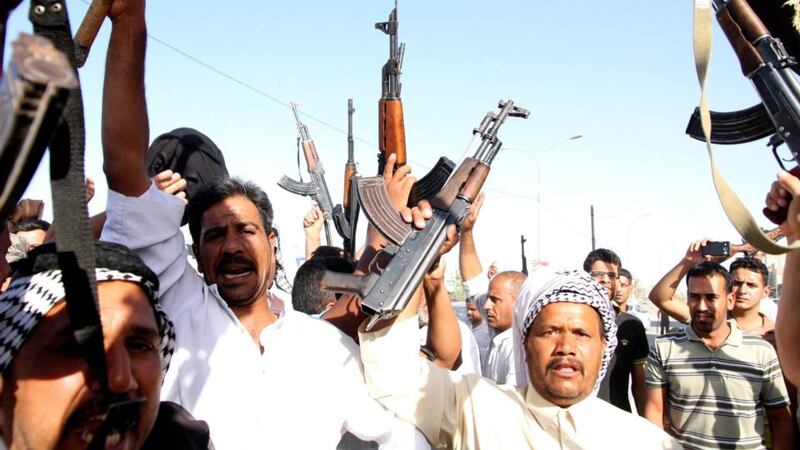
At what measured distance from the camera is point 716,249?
4.62 metres

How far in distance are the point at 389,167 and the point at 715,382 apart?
2.32 m

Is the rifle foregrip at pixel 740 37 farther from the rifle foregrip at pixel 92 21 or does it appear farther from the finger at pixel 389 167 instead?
the rifle foregrip at pixel 92 21

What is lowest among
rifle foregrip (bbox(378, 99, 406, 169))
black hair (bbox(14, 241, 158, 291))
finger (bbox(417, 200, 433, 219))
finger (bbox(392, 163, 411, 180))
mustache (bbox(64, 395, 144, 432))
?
mustache (bbox(64, 395, 144, 432))

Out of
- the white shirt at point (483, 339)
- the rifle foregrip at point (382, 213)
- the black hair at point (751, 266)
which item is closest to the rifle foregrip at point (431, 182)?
the rifle foregrip at point (382, 213)

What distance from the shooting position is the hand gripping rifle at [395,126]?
3270 millimetres

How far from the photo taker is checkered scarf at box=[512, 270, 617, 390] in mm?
2527

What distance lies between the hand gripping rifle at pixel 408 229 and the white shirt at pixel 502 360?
1.54 meters

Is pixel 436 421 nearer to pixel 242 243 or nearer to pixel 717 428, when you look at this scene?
pixel 242 243

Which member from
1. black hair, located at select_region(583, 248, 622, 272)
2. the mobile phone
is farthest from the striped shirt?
black hair, located at select_region(583, 248, 622, 272)

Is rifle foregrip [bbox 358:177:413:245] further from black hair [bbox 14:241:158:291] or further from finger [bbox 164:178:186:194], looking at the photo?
black hair [bbox 14:241:158:291]

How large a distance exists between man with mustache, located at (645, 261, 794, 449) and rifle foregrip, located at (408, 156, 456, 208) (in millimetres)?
1922

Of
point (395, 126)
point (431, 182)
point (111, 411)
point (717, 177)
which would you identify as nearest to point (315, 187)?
point (395, 126)

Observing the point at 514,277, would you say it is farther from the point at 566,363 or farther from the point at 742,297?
the point at 566,363

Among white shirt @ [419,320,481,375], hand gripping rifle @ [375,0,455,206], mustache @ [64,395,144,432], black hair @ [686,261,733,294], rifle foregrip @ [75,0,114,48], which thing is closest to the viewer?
mustache @ [64,395,144,432]
